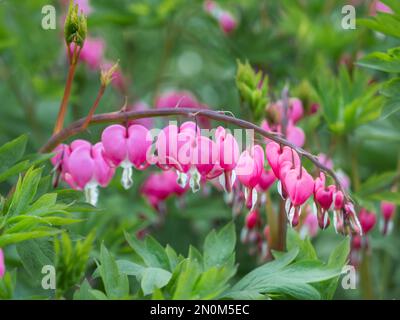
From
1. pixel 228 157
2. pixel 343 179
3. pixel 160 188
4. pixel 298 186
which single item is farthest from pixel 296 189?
pixel 160 188

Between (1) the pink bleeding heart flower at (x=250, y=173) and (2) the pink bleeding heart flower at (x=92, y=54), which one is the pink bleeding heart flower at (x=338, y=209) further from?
(2) the pink bleeding heart flower at (x=92, y=54)

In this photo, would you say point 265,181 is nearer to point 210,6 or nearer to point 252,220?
point 252,220

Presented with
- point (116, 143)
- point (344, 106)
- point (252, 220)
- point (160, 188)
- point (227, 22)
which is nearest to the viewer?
point (116, 143)

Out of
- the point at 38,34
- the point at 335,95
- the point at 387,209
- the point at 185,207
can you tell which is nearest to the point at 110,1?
the point at 38,34

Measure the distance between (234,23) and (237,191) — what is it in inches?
46.0

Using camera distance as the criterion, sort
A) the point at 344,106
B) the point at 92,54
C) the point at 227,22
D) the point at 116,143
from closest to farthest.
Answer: the point at 116,143 < the point at 344,106 < the point at 227,22 < the point at 92,54

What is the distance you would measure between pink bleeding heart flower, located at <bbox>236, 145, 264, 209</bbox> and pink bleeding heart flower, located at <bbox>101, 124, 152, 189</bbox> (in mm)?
168

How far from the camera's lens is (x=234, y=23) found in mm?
2605

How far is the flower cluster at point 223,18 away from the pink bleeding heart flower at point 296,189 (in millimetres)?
1288

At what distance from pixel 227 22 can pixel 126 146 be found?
131cm

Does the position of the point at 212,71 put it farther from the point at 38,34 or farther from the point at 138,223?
the point at 138,223

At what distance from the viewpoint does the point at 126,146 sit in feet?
4.48

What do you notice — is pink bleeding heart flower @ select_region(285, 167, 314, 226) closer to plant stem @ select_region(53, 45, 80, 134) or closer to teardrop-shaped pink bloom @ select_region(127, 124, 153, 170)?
teardrop-shaped pink bloom @ select_region(127, 124, 153, 170)

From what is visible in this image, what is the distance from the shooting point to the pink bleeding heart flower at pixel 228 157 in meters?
1.32
